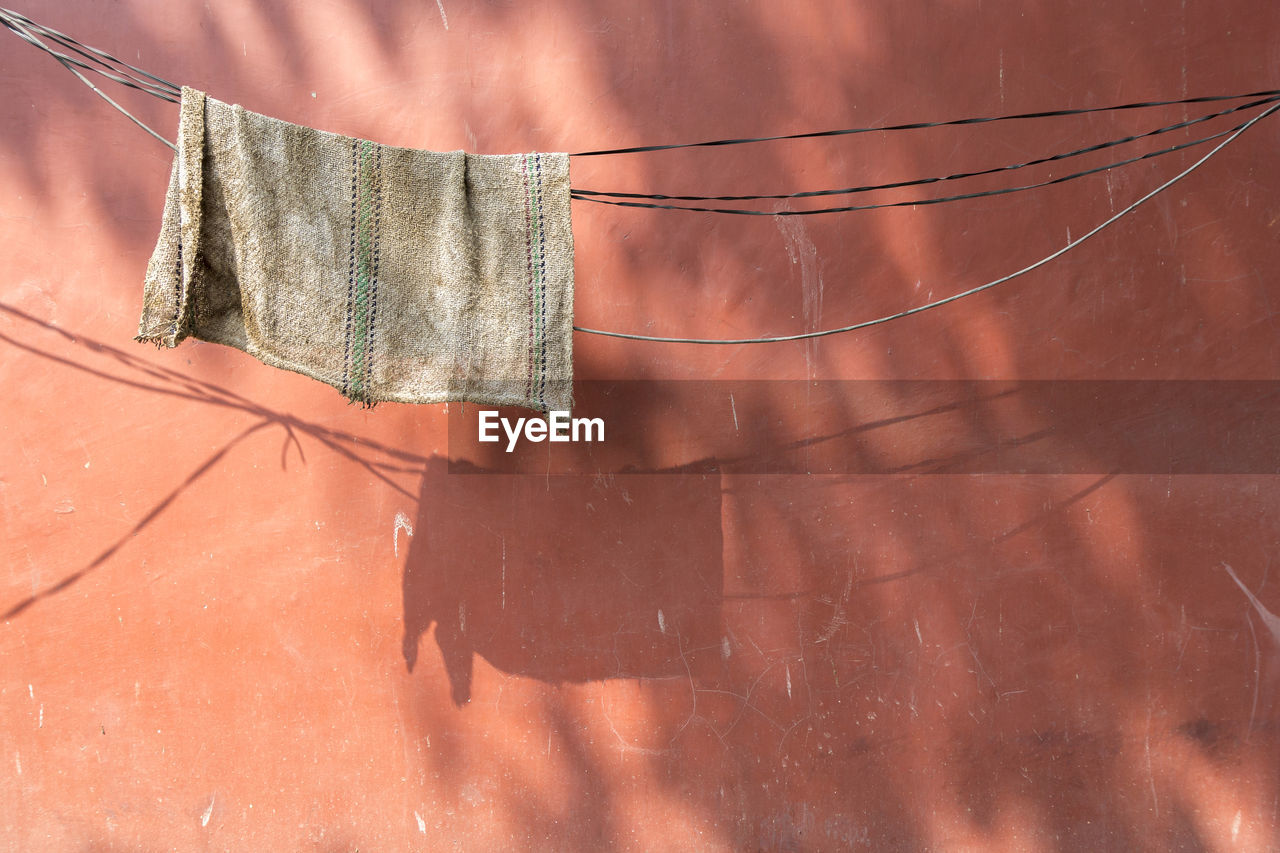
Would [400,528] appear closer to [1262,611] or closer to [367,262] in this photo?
[367,262]

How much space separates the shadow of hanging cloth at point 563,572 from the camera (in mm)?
2535

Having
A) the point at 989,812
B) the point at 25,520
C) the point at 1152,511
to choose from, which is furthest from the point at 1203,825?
the point at 25,520

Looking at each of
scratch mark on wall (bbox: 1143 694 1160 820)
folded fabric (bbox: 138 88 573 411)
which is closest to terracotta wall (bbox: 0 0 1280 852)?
scratch mark on wall (bbox: 1143 694 1160 820)

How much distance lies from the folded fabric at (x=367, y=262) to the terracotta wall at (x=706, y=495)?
0.61 meters

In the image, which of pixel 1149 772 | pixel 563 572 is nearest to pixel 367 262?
pixel 563 572

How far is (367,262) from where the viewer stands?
184 cm

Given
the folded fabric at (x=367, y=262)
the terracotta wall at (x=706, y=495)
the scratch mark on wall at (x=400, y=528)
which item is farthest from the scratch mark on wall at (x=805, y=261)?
the scratch mark on wall at (x=400, y=528)

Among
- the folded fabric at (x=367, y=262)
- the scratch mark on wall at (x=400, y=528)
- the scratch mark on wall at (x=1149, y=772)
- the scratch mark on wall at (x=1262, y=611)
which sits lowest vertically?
the scratch mark on wall at (x=1149, y=772)

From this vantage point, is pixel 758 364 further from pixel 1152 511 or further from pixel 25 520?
pixel 25 520

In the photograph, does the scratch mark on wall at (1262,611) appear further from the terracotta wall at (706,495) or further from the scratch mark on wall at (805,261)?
the scratch mark on wall at (805,261)

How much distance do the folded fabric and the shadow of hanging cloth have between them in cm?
70

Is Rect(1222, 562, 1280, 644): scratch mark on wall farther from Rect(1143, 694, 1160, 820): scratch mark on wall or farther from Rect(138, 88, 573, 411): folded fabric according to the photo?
Rect(138, 88, 573, 411): folded fabric

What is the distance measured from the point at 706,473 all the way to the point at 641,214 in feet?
2.77

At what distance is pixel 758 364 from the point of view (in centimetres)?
256
